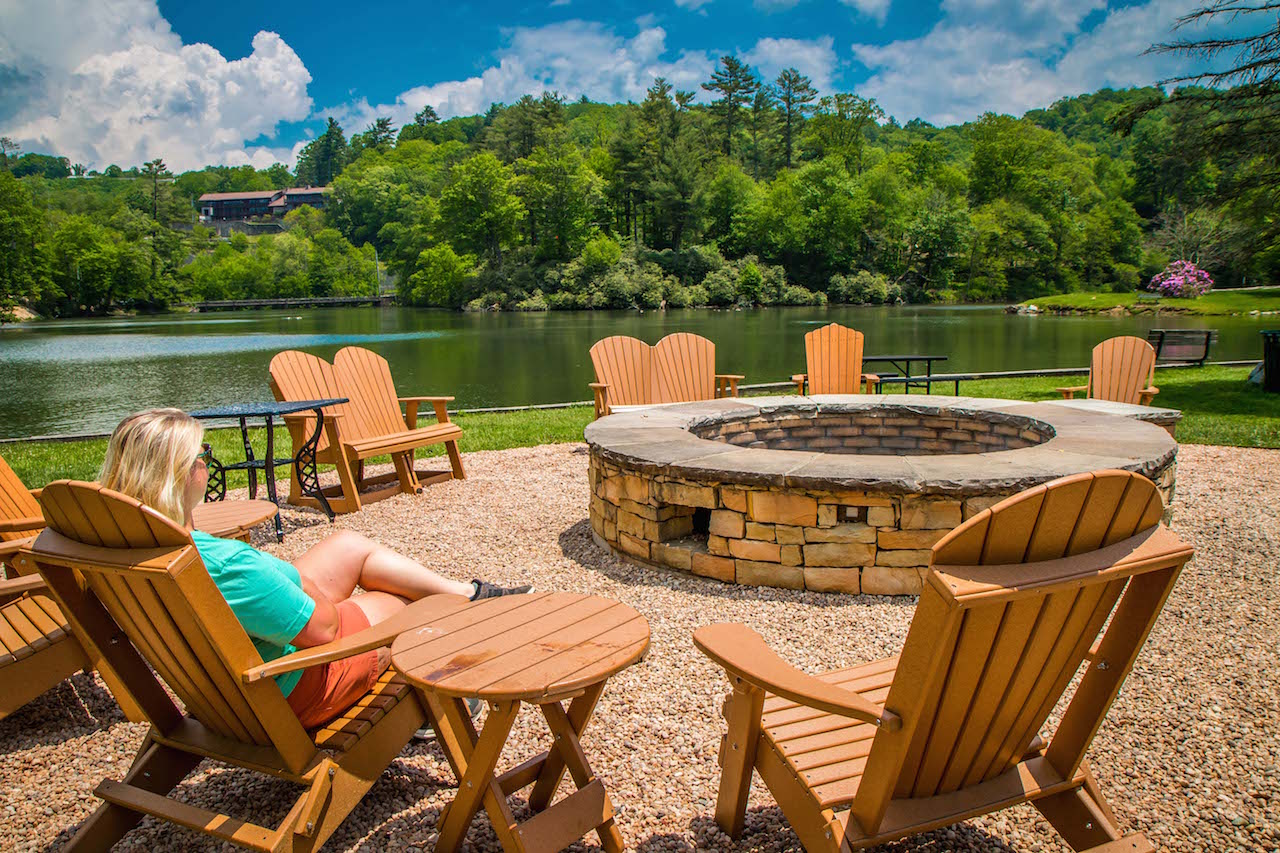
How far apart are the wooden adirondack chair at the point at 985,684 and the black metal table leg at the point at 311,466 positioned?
183 inches

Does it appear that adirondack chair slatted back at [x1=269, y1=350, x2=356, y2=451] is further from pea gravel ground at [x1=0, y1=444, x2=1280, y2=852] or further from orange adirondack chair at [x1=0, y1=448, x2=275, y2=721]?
orange adirondack chair at [x1=0, y1=448, x2=275, y2=721]

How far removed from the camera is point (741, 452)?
174 inches

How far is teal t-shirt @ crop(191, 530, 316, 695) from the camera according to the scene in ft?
6.42

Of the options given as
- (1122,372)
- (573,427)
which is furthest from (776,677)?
(573,427)

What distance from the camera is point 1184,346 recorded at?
1307 centimetres

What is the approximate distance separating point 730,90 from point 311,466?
72.2 m

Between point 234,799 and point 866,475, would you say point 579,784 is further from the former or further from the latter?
point 866,475

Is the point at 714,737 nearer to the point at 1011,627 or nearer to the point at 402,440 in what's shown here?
the point at 1011,627

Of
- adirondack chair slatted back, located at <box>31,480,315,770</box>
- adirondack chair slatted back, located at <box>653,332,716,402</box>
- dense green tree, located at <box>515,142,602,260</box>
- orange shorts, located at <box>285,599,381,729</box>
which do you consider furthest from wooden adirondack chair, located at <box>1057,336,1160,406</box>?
dense green tree, located at <box>515,142,602,260</box>

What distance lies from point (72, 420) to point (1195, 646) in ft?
53.3

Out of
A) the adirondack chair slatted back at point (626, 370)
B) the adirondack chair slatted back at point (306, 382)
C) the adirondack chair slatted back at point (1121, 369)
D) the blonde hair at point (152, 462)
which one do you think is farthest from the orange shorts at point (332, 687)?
the adirondack chair slatted back at point (1121, 369)

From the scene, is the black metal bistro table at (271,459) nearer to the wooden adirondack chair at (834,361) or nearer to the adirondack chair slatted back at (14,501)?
the adirondack chair slatted back at (14,501)

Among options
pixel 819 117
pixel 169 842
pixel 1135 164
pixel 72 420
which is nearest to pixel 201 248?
pixel 819 117

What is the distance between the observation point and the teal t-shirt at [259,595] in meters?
1.96
